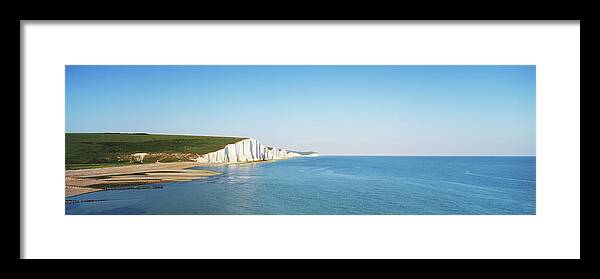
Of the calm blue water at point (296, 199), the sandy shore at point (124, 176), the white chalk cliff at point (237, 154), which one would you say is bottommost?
the calm blue water at point (296, 199)

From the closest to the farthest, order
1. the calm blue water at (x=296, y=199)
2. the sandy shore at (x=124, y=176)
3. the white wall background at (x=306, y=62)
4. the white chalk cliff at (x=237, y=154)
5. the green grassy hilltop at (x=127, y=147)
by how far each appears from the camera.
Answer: the white wall background at (x=306, y=62) → the calm blue water at (x=296, y=199) → the sandy shore at (x=124, y=176) → the green grassy hilltop at (x=127, y=147) → the white chalk cliff at (x=237, y=154)

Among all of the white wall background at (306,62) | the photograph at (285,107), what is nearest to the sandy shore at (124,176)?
the photograph at (285,107)

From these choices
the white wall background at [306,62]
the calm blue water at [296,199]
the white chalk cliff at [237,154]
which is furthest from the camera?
the white chalk cliff at [237,154]

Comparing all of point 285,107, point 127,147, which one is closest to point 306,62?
point 285,107

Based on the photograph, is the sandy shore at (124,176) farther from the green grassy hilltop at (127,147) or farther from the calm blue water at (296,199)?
the calm blue water at (296,199)

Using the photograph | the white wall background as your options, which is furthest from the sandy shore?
the white wall background

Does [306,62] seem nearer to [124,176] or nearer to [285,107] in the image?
[285,107]

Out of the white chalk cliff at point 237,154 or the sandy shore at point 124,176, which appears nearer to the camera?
the sandy shore at point 124,176
